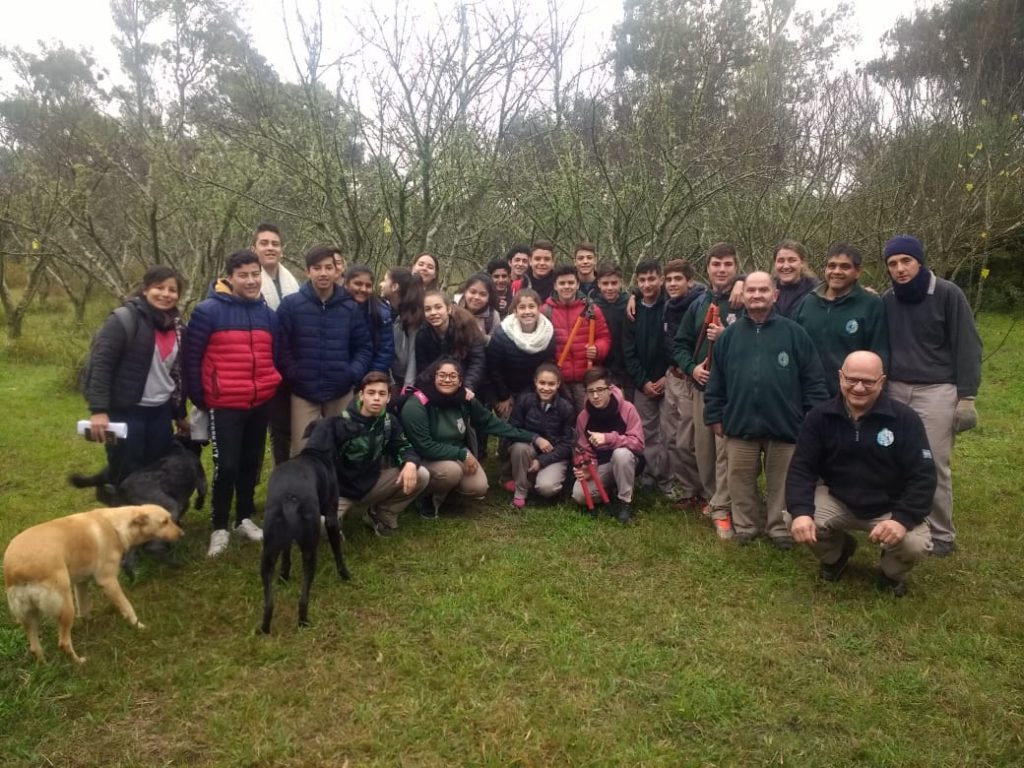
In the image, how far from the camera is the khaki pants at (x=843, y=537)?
3.54 m

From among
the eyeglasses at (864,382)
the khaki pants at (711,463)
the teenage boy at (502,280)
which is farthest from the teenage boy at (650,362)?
the eyeglasses at (864,382)

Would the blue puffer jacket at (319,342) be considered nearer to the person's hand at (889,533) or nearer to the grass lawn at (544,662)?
the grass lawn at (544,662)

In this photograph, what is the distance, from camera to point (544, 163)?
9.67m

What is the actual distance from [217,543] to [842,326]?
4.10 metres

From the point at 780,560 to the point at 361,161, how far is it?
18.7 feet

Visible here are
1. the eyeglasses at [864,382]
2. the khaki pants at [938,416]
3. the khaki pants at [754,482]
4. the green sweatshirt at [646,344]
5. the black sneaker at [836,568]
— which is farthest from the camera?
the green sweatshirt at [646,344]

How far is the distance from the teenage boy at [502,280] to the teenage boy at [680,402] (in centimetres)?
157

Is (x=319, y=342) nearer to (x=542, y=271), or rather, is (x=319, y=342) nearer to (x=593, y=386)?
(x=593, y=386)

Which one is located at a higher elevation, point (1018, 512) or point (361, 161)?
point (361, 161)

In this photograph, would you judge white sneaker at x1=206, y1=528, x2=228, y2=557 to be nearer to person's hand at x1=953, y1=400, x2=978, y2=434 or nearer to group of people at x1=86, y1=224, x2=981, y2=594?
group of people at x1=86, y1=224, x2=981, y2=594

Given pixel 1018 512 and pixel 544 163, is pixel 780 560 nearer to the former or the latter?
pixel 1018 512

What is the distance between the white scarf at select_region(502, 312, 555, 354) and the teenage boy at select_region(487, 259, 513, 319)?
40.0 inches

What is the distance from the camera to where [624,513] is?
191 inches

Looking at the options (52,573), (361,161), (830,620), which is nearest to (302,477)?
(52,573)
